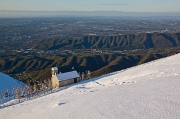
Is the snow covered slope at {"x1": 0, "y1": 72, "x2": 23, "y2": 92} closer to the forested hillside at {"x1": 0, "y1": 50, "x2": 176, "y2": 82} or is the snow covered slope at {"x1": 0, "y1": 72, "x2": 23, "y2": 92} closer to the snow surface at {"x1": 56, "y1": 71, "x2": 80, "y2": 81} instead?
the snow surface at {"x1": 56, "y1": 71, "x2": 80, "y2": 81}

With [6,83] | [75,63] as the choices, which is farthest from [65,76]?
[75,63]

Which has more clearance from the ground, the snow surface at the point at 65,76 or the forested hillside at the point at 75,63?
the snow surface at the point at 65,76

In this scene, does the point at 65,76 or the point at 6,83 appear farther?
the point at 6,83

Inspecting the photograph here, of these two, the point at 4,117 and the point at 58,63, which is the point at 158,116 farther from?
the point at 58,63

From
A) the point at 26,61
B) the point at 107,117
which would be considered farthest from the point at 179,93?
the point at 26,61

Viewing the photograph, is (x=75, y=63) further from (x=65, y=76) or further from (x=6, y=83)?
(x=65, y=76)

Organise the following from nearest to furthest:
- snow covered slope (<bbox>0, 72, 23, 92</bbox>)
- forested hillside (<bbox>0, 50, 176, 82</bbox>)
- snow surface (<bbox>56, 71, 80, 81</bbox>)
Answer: snow surface (<bbox>56, 71, 80, 81</bbox>), snow covered slope (<bbox>0, 72, 23, 92</bbox>), forested hillside (<bbox>0, 50, 176, 82</bbox>)

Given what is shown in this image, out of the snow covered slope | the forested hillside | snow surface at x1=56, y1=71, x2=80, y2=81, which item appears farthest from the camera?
the forested hillside

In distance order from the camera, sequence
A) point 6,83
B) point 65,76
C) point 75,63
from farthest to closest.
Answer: point 75,63 → point 6,83 → point 65,76

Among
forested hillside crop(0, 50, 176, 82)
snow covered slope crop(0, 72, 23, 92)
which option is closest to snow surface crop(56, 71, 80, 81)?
snow covered slope crop(0, 72, 23, 92)

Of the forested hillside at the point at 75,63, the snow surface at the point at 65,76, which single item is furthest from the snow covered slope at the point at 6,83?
the forested hillside at the point at 75,63

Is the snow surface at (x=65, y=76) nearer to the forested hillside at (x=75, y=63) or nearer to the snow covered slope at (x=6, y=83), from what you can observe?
the snow covered slope at (x=6, y=83)
